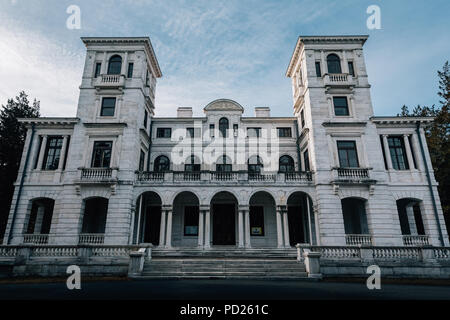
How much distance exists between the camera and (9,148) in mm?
28906

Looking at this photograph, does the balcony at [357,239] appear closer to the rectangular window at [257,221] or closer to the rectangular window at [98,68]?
the rectangular window at [257,221]

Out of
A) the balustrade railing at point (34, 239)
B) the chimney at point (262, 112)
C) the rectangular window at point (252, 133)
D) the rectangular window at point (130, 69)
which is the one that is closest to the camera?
the balustrade railing at point (34, 239)

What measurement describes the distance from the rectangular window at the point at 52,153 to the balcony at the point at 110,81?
6735 millimetres

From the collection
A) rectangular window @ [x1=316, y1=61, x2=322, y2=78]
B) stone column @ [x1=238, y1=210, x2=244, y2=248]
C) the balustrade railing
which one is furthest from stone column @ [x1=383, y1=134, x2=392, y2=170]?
the balustrade railing

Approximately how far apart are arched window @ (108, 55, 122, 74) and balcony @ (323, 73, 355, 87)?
21535 mm

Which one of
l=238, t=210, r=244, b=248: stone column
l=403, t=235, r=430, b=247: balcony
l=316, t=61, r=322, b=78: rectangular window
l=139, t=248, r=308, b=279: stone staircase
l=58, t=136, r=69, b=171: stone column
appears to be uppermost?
l=316, t=61, r=322, b=78: rectangular window

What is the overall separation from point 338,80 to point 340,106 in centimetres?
276

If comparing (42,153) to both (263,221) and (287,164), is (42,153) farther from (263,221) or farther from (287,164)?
(287,164)

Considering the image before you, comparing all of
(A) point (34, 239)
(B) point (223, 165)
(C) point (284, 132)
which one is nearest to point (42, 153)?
(A) point (34, 239)

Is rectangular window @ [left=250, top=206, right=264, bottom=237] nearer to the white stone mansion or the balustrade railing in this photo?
the white stone mansion

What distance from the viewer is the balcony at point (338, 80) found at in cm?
2494

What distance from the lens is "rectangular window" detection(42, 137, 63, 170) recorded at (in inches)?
957

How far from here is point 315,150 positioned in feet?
76.8

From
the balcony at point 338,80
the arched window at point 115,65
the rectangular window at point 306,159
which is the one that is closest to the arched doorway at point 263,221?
the rectangular window at point 306,159
